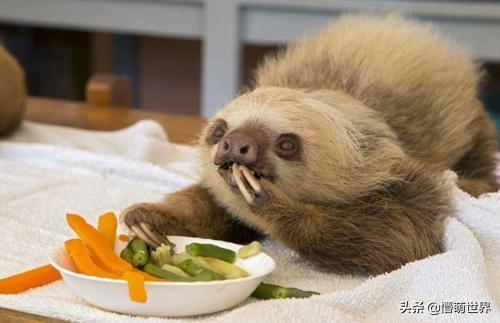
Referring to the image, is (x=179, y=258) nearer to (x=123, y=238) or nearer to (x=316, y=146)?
(x=123, y=238)

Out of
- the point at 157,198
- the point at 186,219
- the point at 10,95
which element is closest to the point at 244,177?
the point at 186,219

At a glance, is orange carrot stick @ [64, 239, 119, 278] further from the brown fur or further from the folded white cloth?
the brown fur

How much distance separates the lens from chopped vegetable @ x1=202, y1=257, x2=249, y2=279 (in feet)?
4.00

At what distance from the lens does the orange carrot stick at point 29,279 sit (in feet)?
4.11

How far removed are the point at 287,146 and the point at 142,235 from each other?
26 cm

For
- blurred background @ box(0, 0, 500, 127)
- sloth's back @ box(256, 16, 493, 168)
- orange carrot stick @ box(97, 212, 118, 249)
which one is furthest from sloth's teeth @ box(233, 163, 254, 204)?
blurred background @ box(0, 0, 500, 127)

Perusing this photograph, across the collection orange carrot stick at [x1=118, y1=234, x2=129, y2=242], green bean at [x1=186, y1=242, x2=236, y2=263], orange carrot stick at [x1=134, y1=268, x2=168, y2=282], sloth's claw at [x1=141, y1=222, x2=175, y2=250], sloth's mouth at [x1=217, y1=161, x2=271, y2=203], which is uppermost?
sloth's mouth at [x1=217, y1=161, x2=271, y2=203]

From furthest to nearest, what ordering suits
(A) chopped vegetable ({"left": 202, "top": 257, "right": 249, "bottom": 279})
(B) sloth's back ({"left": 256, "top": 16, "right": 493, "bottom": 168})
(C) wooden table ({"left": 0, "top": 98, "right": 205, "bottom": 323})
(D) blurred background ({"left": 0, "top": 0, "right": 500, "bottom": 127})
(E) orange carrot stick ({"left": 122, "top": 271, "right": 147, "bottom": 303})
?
(D) blurred background ({"left": 0, "top": 0, "right": 500, "bottom": 127})
(C) wooden table ({"left": 0, "top": 98, "right": 205, "bottom": 323})
(B) sloth's back ({"left": 256, "top": 16, "right": 493, "bottom": 168})
(A) chopped vegetable ({"left": 202, "top": 257, "right": 249, "bottom": 279})
(E) orange carrot stick ({"left": 122, "top": 271, "right": 147, "bottom": 303})

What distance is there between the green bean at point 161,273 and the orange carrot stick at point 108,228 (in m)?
0.12

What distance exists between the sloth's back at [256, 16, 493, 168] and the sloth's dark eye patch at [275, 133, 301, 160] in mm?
335

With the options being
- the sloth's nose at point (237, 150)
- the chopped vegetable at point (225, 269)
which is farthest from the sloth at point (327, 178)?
the chopped vegetable at point (225, 269)

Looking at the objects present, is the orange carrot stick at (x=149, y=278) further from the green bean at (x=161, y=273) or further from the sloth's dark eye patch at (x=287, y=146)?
the sloth's dark eye patch at (x=287, y=146)

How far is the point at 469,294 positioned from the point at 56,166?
1110 millimetres

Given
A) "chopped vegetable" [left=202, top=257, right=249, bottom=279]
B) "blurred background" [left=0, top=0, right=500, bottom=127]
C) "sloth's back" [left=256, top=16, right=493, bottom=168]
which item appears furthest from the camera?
"blurred background" [left=0, top=0, right=500, bottom=127]
